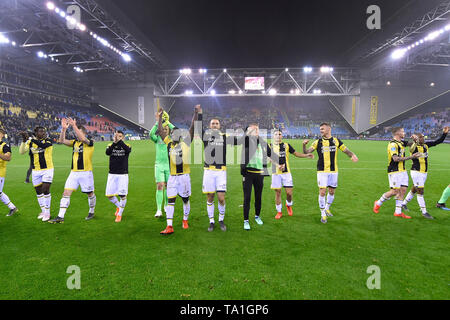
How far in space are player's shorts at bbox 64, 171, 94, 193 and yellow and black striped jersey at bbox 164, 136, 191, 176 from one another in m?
2.03

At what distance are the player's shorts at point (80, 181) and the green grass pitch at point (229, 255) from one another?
2.76ft

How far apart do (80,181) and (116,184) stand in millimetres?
802

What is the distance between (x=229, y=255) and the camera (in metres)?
4.07

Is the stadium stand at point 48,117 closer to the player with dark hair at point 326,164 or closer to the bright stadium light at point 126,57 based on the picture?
the bright stadium light at point 126,57

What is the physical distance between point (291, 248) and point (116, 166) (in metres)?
4.40

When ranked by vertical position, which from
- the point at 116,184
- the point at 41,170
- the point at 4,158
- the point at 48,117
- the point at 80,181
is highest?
the point at 48,117

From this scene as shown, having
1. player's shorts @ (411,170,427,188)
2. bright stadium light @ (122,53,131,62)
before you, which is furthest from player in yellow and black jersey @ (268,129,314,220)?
bright stadium light @ (122,53,131,62)

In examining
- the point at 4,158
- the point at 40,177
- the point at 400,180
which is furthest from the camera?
the point at 400,180

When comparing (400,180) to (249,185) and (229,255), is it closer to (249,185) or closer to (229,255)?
(249,185)

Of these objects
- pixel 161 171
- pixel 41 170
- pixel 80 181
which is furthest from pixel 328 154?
pixel 41 170

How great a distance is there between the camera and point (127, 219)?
5875 millimetres
